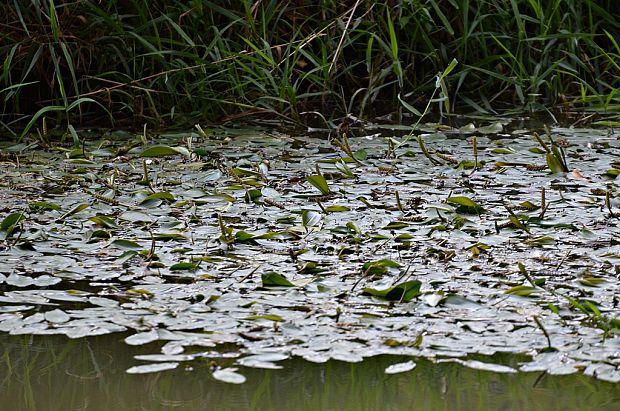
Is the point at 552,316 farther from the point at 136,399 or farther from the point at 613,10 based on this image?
the point at 613,10

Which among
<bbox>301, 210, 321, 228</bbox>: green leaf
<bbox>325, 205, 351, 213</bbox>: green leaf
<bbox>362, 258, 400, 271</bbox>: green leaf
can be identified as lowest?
<bbox>325, 205, 351, 213</bbox>: green leaf

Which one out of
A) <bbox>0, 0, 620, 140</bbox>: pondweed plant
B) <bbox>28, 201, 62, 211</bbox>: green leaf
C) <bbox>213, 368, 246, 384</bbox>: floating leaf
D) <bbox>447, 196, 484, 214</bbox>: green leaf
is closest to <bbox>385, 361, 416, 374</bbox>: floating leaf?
<bbox>213, 368, 246, 384</bbox>: floating leaf

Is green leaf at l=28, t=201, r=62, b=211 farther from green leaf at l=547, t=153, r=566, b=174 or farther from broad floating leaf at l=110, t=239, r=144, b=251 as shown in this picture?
green leaf at l=547, t=153, r=566, b=174

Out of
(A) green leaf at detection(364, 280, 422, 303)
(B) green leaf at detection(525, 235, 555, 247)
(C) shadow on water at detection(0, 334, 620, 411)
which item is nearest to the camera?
(C) shadow on water at detection(0, 334, 620, 411)

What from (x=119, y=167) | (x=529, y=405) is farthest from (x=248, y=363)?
(x=119, y=167)

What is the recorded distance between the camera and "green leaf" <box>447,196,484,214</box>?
227cm

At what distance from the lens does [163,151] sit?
2867 mm

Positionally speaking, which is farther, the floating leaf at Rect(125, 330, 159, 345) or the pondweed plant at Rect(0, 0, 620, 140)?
the pondweed plant at Rect(0, 0, 620, 140)

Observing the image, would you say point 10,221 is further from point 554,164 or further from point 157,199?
point 554,164

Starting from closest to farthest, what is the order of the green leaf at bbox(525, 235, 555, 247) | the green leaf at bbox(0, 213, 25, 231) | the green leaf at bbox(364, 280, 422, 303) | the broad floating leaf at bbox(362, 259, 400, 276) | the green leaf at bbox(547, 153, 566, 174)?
the green leaf at bbox(364, 280, 422, 303), the broad floating leaf at bbox(362, 259, 400, 276), the green leaf at bbox(525, 235, 555, 247), the green leaf at bbox(0, 213, 25, 231), the green leaf at bbox(547, 153, 566, 174)

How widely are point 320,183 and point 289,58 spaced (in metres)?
1.04

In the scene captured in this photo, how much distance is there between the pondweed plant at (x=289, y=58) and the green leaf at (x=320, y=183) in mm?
839

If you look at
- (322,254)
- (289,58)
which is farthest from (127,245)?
(289,58)

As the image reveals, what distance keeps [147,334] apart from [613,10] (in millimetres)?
2707
